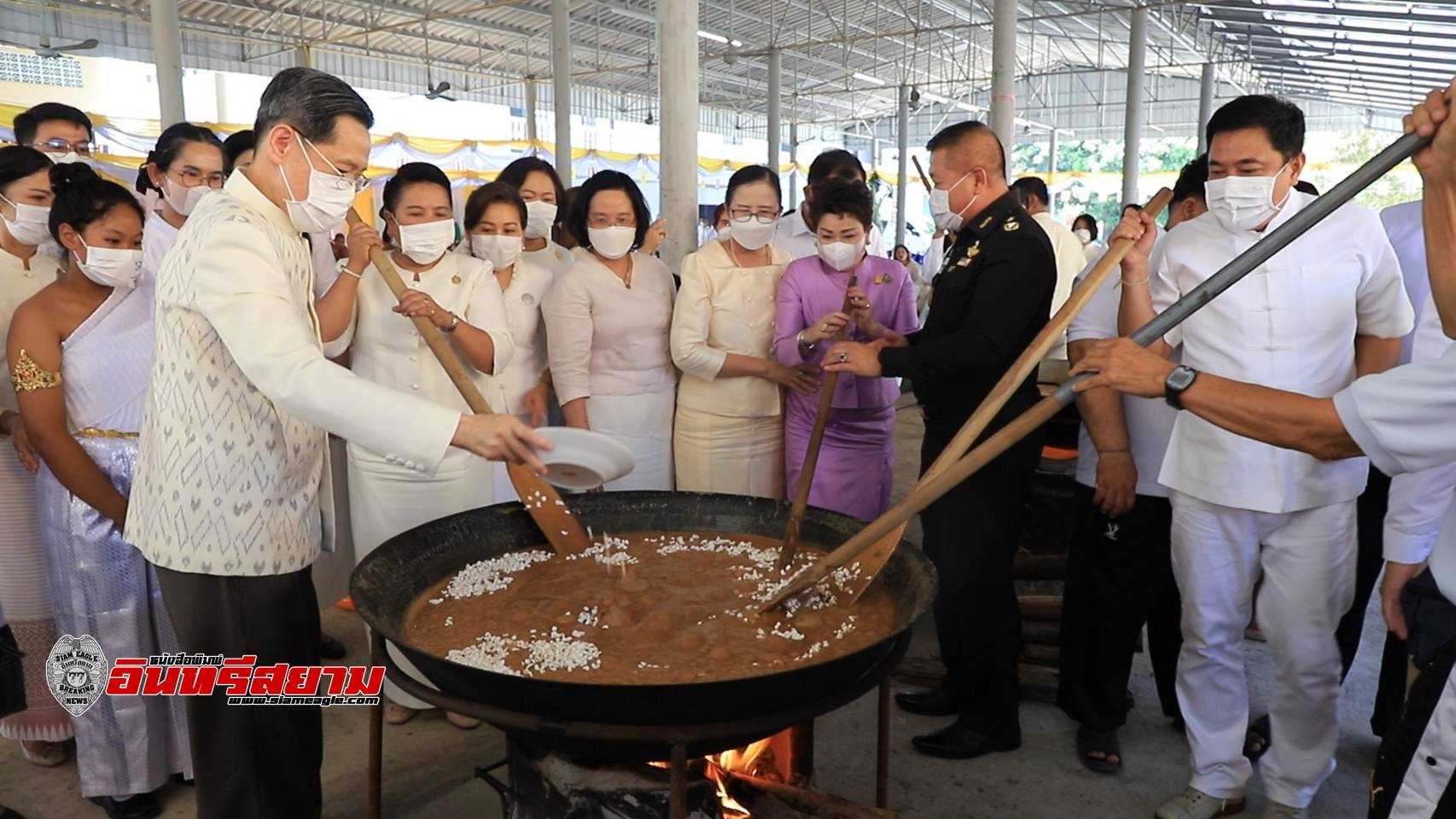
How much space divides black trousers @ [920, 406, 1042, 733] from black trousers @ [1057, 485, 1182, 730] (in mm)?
242

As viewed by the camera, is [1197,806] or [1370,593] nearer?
[1197,806]

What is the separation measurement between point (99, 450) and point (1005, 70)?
10.4 metres

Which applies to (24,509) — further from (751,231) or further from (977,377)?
(977,377)

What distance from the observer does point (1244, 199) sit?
2279 millimetres

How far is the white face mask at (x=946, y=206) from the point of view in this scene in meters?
2.74

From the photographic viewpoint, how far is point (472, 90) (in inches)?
912

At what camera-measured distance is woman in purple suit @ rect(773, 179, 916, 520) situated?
3207mm

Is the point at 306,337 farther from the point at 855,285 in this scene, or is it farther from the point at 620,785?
the point at 855,285

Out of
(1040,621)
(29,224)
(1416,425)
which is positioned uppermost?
(29,224)

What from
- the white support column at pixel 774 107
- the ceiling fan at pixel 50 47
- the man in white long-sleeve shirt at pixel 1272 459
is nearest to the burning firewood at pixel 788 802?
the man in white long-sleeve shirt at pixel 1272 459

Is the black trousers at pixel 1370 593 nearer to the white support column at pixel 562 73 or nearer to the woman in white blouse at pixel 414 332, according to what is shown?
the woman in white blouse at pixel 414 332

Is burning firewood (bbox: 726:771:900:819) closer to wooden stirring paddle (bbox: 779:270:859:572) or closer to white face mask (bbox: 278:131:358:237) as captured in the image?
wooden stirring paddle (bbox: 779:270:859:572)

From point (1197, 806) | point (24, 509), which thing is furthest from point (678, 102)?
point (1197, 806)

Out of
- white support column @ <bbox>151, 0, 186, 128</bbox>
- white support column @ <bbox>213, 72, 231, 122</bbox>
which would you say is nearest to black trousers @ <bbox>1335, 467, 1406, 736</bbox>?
white support column @ <bbox>151, 0, 186, 128</bbox>
